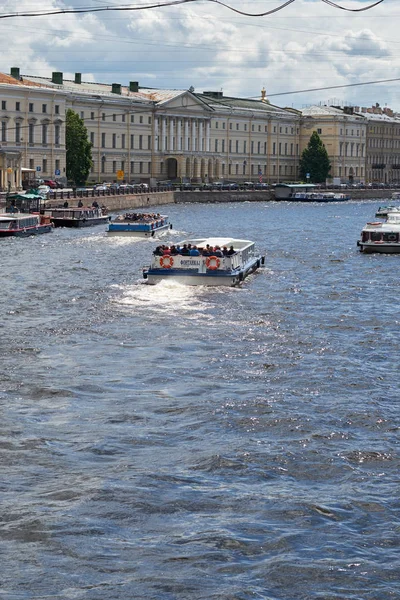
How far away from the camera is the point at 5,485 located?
49.3 feet

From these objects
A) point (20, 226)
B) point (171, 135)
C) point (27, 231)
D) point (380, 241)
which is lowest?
point (27, 231)

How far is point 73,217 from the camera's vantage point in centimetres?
6369

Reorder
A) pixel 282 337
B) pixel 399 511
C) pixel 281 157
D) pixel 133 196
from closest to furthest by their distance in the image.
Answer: pixel 399 511
pixel 282 337
pixel 133 196
pixel 281 157

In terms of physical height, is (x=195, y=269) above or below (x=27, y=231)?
above

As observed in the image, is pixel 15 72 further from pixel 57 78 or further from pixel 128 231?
pixel 128 231

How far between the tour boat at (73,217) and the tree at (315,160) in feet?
264

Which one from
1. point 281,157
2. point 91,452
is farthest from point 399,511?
point 281,157

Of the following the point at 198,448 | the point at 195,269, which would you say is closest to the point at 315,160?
the point at 195,269

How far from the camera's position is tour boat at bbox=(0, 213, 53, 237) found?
54.2m

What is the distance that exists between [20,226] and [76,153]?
46.8 m

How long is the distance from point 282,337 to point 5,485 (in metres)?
11.4

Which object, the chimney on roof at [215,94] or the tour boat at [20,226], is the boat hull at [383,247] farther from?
the chimney on roof at [215,94]

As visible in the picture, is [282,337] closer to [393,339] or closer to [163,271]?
[393,339]

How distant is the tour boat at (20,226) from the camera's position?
5422 cm
